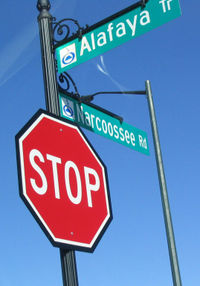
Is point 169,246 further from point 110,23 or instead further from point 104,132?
point 110,23

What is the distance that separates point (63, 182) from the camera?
288 cm

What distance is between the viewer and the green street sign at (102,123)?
549 cm

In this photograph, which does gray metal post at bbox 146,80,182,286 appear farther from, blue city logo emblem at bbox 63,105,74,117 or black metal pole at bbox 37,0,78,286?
black metal pole at bbox 37,0,78,286

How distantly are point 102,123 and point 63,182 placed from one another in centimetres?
320

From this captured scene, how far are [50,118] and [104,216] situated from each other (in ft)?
2.33

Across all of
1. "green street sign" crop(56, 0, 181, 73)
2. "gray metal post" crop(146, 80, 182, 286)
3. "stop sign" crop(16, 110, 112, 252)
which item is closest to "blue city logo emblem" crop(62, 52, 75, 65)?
"green street sign" crop(56, 0, 181, 73)

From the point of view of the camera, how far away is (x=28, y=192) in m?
2.59

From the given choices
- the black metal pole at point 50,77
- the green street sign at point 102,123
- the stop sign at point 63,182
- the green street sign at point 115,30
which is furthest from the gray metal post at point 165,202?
the stop sign at point 63,182

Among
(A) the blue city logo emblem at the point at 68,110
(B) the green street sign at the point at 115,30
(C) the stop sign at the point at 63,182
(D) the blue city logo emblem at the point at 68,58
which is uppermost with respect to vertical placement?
(B) the green street sign at the point at 115,30

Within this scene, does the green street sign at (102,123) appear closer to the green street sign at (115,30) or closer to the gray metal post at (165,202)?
the green street sign at (115,30)

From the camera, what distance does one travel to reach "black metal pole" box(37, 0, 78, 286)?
2936 mm

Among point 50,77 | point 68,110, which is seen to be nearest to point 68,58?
point 68,110

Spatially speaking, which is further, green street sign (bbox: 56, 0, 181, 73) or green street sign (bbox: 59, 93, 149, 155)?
green street sign (bbox: 59, 93, 149, 155)

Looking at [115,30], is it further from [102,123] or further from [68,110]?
[102,123]
